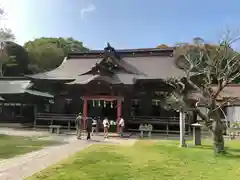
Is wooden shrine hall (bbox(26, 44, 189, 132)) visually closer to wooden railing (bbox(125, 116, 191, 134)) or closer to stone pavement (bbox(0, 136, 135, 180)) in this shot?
wooden railing (bbox(125, 116, 191, 134))

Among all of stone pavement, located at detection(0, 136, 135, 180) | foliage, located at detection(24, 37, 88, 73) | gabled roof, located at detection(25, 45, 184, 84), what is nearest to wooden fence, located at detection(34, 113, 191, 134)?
gabled roof, located at detection(25, 45, 184, 84)

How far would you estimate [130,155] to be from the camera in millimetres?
10844

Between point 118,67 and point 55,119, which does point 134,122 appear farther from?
point 55,119

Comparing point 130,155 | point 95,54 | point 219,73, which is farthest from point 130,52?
point 130,155

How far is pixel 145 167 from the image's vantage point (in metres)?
8.56

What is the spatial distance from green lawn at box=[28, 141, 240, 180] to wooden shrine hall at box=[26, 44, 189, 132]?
1106cm

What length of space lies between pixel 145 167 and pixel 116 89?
14158 mm

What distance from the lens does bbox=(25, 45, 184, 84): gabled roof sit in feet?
79.0

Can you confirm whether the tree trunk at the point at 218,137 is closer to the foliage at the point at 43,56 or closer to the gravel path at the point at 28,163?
the gravel path at the point at 28,163

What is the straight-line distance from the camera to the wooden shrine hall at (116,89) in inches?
885

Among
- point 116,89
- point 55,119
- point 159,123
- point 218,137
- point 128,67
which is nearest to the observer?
point 218,137

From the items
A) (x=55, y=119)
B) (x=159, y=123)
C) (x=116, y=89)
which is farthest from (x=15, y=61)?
(x=159, y=123)

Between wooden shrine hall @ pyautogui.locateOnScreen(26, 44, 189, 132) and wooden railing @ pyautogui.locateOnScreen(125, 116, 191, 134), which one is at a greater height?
wooden shrine hall @ pyautogui.locateOnScreen(26, 44, 189, 132)

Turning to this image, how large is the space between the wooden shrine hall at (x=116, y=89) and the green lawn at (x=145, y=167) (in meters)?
11.1
